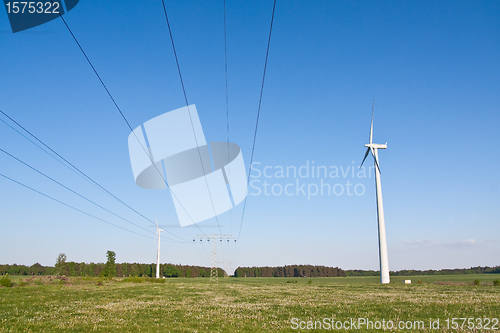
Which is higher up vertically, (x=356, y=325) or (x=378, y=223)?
(x=378, y=223)

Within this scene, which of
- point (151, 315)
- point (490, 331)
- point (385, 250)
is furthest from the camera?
point (385, 250)

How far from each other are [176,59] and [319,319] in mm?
15674

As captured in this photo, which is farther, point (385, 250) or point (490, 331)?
point (385, 250)

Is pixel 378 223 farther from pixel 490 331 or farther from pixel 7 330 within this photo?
pixel 7 330

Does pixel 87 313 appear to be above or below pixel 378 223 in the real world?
below

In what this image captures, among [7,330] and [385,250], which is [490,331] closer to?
[7,330]

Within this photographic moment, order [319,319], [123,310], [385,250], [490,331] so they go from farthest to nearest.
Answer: [385,250], [123,310], [319,319], [490,331]

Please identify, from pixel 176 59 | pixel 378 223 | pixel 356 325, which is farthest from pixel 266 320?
pixel 378 223

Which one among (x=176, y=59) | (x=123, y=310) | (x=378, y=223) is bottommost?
(x=123, y=310)

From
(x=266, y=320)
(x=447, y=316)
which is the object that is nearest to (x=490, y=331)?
(x=447, y=316)

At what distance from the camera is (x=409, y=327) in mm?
16469

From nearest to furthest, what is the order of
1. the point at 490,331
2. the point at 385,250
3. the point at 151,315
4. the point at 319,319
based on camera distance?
the point at 490,331 < the point at 319,319 < the point at 151,315 < the point at 385,250

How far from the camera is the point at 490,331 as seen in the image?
14.9m

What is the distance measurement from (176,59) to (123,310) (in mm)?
17548
